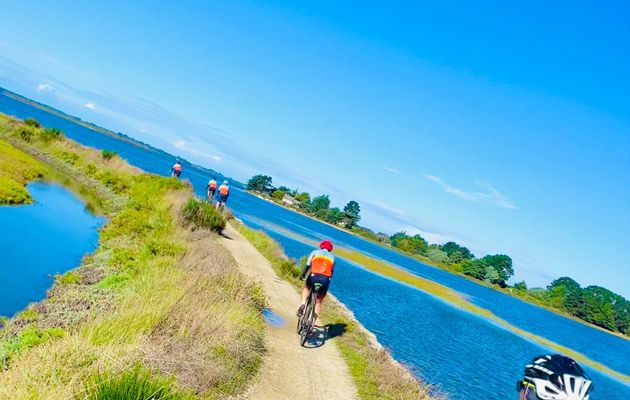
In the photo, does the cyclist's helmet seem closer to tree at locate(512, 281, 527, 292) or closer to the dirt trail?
the dirt trail

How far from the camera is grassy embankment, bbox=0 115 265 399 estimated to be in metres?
6.55

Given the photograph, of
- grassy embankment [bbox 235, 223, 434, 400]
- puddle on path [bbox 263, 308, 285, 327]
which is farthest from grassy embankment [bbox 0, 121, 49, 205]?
grassy embankment [bbox 235, 223, 434, 400]

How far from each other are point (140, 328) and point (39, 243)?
14.7 meters

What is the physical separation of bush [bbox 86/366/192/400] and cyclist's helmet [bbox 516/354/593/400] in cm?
442

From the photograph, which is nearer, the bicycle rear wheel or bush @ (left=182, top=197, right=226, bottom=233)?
the bicycle rear wheel

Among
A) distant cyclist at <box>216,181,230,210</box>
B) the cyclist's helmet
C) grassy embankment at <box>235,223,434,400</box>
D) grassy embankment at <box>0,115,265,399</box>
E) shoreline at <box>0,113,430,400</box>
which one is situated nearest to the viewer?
the cyclist's helmet

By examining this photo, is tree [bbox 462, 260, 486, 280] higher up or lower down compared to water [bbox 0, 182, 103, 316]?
higher up

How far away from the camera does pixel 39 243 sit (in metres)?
20.8

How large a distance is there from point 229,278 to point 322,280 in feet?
11.3

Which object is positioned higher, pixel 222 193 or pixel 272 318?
pixel 222 193

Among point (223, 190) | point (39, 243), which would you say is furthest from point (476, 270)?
point (39, 243)

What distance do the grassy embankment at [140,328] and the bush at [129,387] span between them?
0.01 meters

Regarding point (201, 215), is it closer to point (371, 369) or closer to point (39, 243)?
point (39, 243)

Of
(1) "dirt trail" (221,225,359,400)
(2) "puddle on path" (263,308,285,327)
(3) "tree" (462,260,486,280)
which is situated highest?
(3) "tree" (462,260,486,280)
